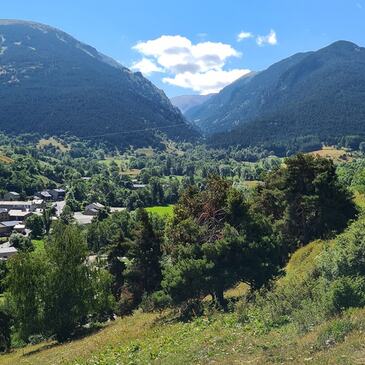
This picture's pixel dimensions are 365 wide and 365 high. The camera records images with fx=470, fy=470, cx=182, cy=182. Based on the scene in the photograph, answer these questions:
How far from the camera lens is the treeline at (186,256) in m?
22.1

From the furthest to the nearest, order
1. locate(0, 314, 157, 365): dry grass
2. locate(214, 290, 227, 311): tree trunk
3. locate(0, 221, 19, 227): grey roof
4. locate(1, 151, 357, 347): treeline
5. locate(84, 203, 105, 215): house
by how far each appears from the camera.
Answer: locate(84, 203, 105, 215): house, locate(0, 221, 19, 227): grey roof, locate(1, 151, 357, 347): treeline, locate(214, 290, 227, 311): tree trunk, locate(0, 314, 157, 365): dry grass

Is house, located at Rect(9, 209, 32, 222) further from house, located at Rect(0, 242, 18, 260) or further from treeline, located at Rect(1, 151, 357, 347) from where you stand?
treeline, located at Rect(1, 151, 357, 347)

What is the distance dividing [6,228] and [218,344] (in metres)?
112

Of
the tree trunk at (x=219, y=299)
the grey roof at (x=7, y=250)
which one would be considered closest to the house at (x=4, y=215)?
the grey roof at (x=7, y=250)

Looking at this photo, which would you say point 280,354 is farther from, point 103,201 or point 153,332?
point 103,201

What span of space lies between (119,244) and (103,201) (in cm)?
11445

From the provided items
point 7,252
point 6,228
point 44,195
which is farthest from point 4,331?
point 44,195

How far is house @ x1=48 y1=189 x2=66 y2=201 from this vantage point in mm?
160150

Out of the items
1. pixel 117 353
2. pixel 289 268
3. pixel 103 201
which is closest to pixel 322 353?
pixel 117 353

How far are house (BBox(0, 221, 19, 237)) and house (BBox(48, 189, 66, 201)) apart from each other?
39.6 metres

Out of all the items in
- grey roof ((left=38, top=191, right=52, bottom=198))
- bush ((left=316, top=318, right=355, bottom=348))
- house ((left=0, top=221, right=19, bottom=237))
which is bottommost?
house ((left=0, top=221, right=19, bottom=237))

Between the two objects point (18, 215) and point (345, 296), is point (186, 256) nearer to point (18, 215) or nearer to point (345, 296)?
point (345, 296)

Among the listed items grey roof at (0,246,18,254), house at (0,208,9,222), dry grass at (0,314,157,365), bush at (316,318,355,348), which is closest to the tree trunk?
dry grass at (0,314,157,365)

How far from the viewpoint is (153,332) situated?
67.5 ft
